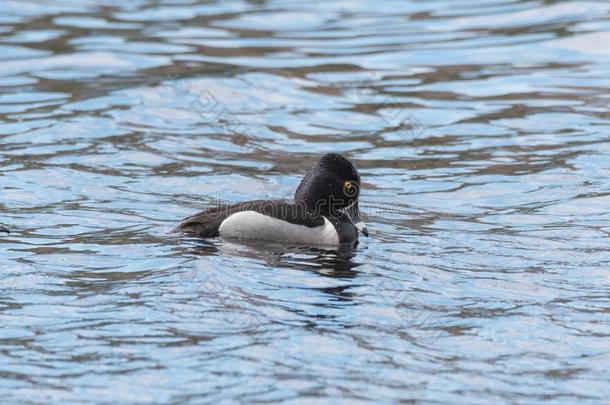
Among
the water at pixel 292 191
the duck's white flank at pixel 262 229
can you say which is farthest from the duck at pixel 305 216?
the water at pixel 292 191

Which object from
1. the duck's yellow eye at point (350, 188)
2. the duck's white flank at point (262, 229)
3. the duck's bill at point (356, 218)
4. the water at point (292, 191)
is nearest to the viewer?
the water at point (292, 191)

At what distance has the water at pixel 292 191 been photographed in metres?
9.64

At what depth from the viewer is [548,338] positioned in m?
10.4

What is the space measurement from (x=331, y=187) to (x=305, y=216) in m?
0.56

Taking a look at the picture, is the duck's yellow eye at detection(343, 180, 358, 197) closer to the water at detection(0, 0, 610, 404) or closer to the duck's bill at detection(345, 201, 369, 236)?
the duck's bill at detection(345, 201, 369, 236)

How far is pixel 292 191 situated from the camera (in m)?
17.4

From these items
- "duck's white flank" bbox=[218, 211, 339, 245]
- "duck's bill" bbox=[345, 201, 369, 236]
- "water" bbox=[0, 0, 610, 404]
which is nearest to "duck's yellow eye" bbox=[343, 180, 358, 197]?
"duck's bill" bbox=[345, 201, 369, 236]

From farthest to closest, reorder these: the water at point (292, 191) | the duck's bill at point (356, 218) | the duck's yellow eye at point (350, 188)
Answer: the duck's yellow eye at point (350, 188) < the duck's bill at point (356, 218) < the water at point (292, 191)

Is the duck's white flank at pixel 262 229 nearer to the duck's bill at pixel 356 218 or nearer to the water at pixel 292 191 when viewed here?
the water at pixel 292 191

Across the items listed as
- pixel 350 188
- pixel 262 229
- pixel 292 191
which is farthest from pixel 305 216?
pixel 292 191

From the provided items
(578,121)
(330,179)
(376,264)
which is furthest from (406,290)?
(578,121)

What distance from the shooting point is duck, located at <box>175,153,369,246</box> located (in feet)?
44.0

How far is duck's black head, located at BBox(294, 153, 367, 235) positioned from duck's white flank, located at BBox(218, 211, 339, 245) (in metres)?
0.57

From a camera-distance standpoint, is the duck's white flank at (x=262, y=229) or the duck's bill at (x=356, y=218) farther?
the duck's bill at (x=356, y=218)
